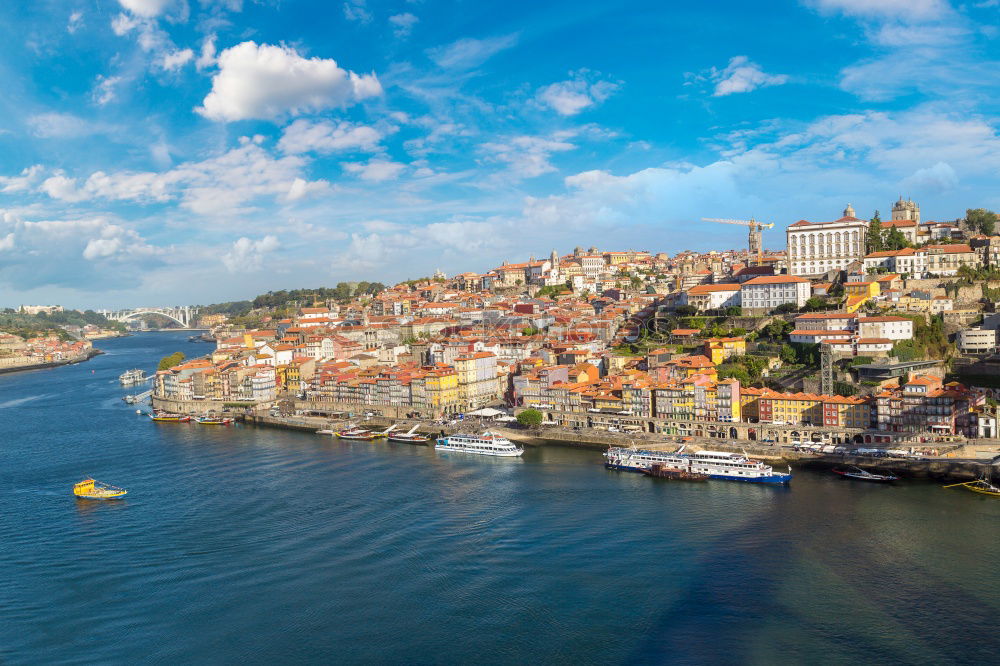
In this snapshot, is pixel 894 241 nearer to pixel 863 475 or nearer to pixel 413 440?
pixel 863 475

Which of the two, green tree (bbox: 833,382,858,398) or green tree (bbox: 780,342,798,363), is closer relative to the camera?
green tree (bbox: 833,382,858,398)

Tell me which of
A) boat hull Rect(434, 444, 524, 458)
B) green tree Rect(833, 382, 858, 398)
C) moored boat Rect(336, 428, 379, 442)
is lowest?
boat hull Rect(434, 444, 524, 458)

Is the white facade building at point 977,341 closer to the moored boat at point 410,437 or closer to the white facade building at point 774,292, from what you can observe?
the white facade building at point 774,292

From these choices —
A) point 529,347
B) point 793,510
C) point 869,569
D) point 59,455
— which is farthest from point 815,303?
point 59,455

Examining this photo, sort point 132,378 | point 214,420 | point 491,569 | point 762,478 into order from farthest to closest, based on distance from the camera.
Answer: point 132,378, point 214,420, point 762,478, point 491,569

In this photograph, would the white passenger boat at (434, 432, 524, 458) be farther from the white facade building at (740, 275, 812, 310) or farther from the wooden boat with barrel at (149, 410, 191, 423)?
the white facade building at (740, 275, 812, 310)

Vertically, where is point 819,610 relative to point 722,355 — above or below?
below

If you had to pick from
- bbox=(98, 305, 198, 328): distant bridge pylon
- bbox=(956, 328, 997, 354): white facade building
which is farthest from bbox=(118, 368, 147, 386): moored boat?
bbox=(98, 305, 198, 328): distant bridge pylon

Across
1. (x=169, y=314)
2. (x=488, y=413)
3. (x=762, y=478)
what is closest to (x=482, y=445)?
(x=488, y=413)
